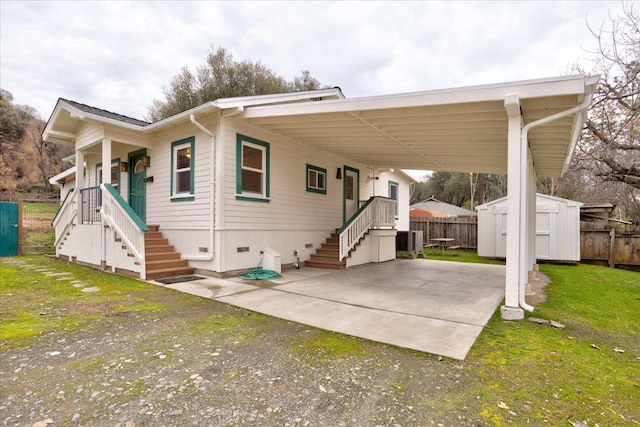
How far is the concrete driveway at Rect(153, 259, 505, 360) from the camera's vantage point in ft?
11.4

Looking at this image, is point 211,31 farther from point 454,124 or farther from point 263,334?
point 263,334

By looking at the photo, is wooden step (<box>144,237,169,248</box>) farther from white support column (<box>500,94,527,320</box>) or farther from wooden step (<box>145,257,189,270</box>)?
white support column (<box>500,94,527,320</box>)

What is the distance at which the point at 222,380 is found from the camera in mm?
2377

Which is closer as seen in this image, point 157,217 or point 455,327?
point 455,327

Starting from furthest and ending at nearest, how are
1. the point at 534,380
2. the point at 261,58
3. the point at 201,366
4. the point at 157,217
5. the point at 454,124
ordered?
the point at 261,58, the point at 157,217, the point at 454,124, the point at 201,366, the point at 534,380

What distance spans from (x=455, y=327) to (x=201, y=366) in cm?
281

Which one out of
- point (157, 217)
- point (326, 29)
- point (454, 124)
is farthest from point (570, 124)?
point (326, 29)

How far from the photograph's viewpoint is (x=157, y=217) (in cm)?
809

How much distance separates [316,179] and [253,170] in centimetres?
248

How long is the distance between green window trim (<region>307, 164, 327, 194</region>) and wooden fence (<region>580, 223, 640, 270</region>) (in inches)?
380

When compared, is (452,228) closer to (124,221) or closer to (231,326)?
(124,221)

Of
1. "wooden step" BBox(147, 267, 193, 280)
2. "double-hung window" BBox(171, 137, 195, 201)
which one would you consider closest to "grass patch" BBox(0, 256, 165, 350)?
"wooden step" BBox(147, 267, 193, 280)

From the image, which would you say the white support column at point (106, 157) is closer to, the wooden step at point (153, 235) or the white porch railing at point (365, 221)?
the wooden step at point (153, 235)

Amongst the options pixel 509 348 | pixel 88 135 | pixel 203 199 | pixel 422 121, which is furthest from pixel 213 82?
pixel 509 348
